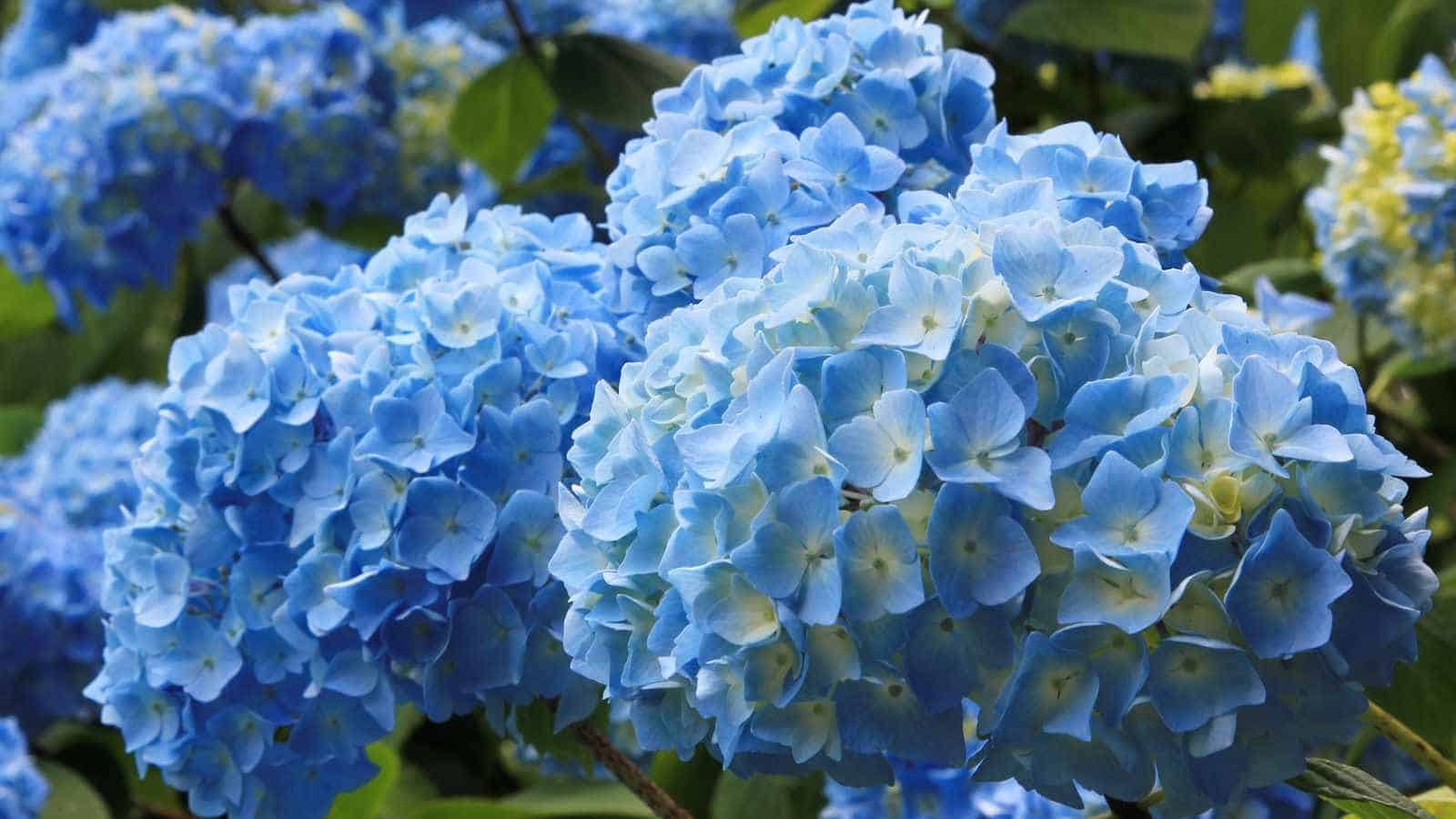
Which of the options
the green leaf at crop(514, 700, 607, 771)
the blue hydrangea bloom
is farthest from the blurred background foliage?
the green leaf at crop(514, 700, 607, 771)

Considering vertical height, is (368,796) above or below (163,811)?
above

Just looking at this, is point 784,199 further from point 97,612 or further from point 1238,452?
point 97,612

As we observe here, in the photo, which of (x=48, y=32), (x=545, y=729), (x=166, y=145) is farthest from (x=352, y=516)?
(x=48, y=32)

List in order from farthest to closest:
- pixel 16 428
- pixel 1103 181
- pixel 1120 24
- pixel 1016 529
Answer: pixel 16 428, pixel 1120 24, pixel 1103 181, pixel 1016 529

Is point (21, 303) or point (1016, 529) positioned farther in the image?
point (21, 303)

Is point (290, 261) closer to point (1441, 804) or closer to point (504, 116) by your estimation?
point (504, 116)

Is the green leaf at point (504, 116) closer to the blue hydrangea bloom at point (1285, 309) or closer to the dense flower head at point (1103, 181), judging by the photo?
the blue hydrangea bloom at point (1285, 309)

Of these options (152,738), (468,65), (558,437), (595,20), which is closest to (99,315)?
(468,65)
